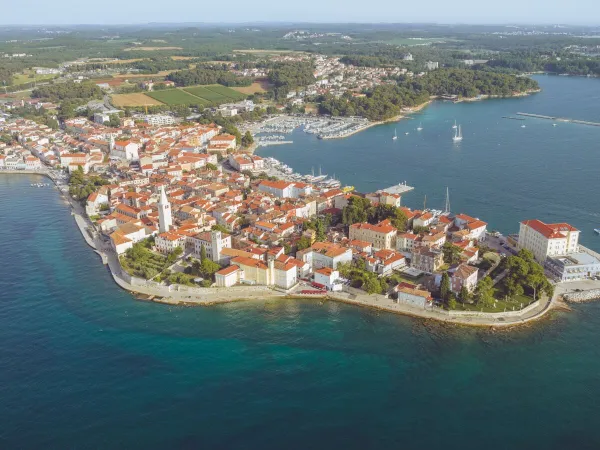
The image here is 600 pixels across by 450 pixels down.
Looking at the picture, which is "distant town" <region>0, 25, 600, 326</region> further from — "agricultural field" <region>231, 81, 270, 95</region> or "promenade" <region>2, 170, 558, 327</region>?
"agricultural field" <region>231, 81, 270, 95</region>

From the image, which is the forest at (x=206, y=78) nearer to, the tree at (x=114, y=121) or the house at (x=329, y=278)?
the tree at (x=114, y=121)

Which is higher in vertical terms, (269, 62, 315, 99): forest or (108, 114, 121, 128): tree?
(269, 62, 315, 99): forest

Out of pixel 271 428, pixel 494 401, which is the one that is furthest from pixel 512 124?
pixel 271 428

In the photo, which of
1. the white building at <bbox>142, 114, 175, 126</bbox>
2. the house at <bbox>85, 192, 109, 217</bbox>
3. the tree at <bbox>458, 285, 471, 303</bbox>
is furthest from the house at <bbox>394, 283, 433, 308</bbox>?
the white building at <bbox>142, 114, 175, 126</bbox>

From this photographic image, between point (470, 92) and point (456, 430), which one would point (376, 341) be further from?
point (470, 92)

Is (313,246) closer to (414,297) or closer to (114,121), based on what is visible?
(414,297)

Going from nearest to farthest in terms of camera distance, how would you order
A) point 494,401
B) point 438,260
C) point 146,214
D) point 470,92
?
point 494,401 < point 438,260 < point 146,214 < point 470,92
